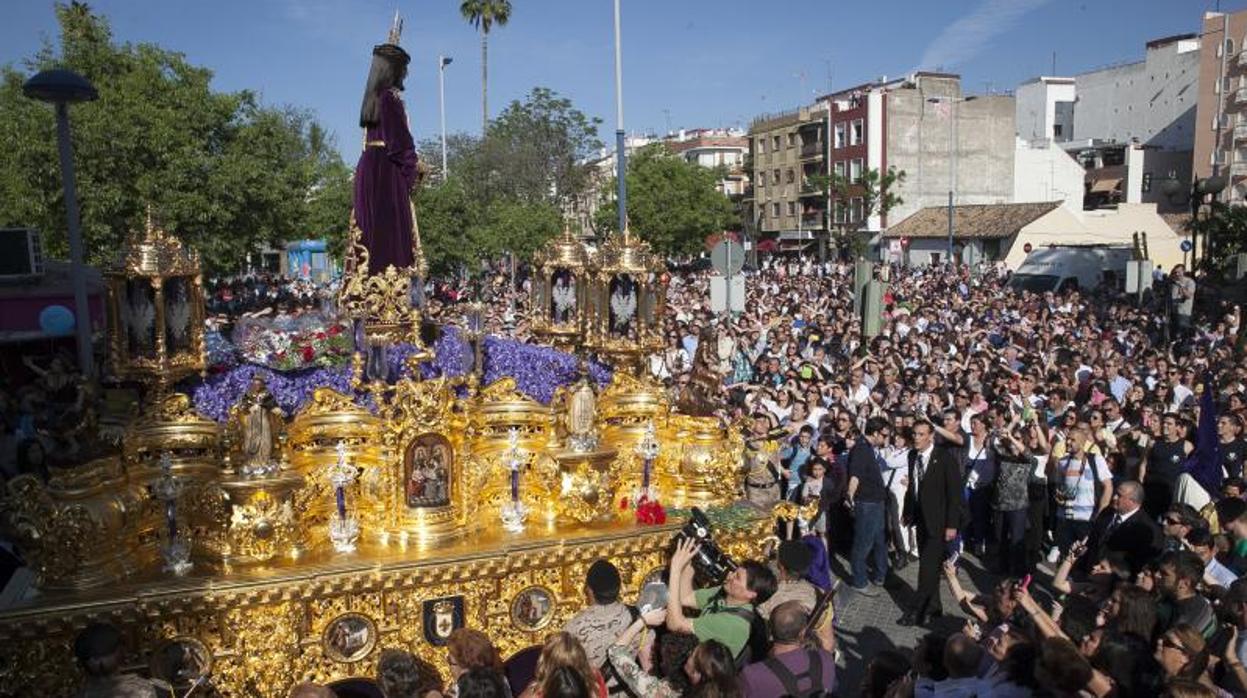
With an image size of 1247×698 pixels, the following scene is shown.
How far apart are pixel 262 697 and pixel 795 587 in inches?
146

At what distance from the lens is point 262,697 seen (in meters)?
6.32

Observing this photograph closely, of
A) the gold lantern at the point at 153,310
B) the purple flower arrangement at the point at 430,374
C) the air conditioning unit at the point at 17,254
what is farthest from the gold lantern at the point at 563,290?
the air conditioning unit at the point at 17,254

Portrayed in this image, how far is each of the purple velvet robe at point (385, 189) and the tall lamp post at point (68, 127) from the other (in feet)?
9.27

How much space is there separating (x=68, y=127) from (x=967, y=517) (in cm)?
1053

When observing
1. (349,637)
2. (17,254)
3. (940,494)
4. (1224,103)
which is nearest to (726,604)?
(349,637)

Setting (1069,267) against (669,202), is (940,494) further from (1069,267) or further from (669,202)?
(669,202)

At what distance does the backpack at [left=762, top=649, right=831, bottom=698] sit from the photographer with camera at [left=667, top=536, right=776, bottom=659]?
0.39 m

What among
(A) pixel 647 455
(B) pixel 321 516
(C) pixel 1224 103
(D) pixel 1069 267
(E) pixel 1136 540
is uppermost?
(C) pixel 1224 103

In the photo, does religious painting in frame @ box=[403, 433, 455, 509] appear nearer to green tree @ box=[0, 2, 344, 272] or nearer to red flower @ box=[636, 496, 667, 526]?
red flower @ box=[636, 496, 667, 526]

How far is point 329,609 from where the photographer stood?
654cm

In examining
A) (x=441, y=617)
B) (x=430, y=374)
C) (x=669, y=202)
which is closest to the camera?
(x=441, y=617)

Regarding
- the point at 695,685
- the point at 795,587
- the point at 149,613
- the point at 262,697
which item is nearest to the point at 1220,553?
the point at 795,587

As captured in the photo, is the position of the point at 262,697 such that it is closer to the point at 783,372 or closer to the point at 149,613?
the point at 149,613

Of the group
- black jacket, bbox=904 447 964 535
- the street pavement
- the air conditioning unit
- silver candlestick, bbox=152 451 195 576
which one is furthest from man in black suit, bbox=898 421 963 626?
the air conditioning unit
